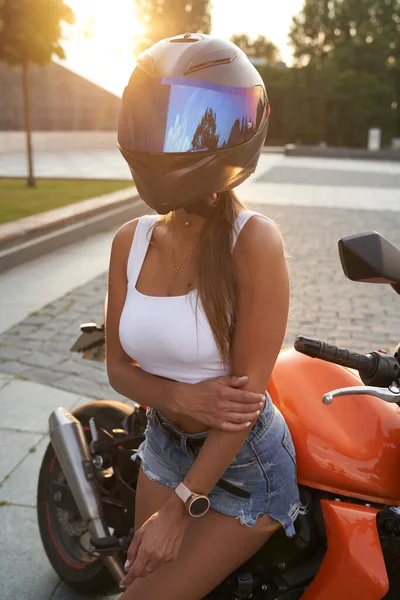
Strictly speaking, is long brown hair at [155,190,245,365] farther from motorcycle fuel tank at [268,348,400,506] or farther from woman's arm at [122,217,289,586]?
motorcycle fuel tank at [268,348,400,506]

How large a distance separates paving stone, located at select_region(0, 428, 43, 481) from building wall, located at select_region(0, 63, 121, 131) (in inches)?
1286

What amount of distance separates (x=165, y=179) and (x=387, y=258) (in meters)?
0.54

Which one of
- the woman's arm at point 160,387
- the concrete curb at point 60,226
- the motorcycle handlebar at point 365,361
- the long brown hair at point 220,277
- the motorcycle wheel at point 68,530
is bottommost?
the concrete curb at point 60,226

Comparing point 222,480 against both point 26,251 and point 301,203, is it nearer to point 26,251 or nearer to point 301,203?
point 26,251

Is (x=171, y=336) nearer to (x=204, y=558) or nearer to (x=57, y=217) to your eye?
(x=204, y=558)

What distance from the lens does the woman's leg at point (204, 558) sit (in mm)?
1658

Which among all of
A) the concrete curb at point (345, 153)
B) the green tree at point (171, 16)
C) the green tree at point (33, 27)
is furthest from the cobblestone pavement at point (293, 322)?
the green tree at point (171, 16)

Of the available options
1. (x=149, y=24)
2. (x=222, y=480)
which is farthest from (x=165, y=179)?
(x=149, y=24)

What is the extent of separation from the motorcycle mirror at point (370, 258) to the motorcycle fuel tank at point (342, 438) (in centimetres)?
48

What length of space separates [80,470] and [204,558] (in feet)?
2.62

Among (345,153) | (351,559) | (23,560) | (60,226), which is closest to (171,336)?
(351,559)

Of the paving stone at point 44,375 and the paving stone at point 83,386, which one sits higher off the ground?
the paving stone at point 83,386

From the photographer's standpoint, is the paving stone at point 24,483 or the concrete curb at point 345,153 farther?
the concrete curb at point 345,153

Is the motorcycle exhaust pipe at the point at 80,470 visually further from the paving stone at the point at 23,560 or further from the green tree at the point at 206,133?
the green tree at the point at 206,133
